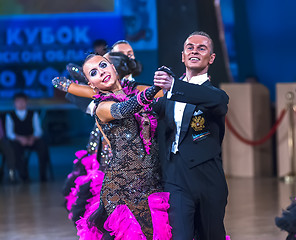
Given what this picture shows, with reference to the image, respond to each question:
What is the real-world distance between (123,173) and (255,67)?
9.93 m

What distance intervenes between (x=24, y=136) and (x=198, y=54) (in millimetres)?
Answer: 6935

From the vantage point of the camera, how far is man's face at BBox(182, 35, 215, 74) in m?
3.30

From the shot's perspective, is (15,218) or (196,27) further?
(196,27)

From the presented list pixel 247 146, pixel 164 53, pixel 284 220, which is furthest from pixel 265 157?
pixel 284 220

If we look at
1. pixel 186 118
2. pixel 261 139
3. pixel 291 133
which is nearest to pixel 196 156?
pixel 186 118

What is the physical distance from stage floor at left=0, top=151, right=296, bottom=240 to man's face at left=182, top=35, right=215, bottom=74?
2.32m

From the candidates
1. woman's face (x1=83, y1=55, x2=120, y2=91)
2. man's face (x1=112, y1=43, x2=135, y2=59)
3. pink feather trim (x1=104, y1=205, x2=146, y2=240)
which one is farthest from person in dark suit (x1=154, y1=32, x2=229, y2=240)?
man's face (x1=112, y1=43, x2=135, y2=59)

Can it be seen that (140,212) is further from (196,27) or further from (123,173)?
(196,27)

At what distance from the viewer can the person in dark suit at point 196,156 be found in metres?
3.16

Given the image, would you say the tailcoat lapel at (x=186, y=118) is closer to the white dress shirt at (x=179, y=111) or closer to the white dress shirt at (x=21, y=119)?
the white dress shirt at (x=179, y=111)

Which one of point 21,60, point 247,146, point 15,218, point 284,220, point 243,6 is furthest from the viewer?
→ point 243,6

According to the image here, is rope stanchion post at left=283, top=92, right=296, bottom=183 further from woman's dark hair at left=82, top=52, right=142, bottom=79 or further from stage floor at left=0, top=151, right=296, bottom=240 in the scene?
woman's dark hair at left=82, top=52, right=142, bottom=79

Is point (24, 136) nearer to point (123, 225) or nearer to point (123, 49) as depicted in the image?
point (123, 49)

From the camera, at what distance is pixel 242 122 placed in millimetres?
9320
